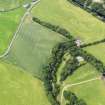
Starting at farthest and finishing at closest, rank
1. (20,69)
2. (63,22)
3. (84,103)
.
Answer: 1. (63,22)
2. (20,69)
3. (84,103)

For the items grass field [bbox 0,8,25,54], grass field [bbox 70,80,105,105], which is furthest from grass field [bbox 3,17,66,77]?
grass field [bbox 70,80,105,105]

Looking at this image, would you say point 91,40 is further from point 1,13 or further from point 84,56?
point 1,13

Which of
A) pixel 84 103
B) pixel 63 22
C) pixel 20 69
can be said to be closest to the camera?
pixel 84 103

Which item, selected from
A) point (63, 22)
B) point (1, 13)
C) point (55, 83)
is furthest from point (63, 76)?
point (1, 13)

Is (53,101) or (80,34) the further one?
(80,34)

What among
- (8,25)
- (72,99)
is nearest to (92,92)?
(72,99)

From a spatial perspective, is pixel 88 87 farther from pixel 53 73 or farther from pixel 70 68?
pixel 53 73
